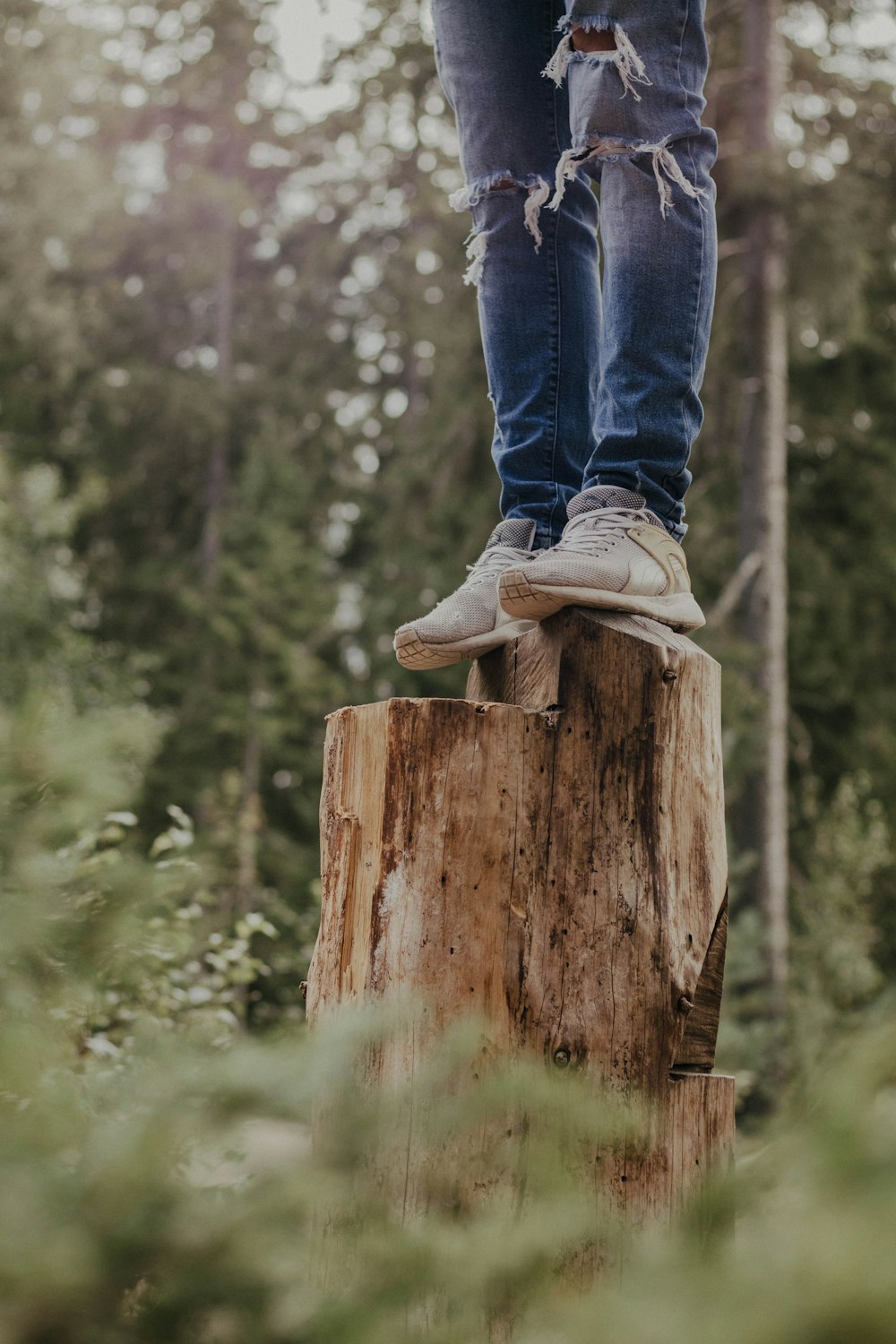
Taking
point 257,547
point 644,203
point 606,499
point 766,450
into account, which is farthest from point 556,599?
point 257,547

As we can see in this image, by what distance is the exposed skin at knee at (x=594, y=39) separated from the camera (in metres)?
2.02

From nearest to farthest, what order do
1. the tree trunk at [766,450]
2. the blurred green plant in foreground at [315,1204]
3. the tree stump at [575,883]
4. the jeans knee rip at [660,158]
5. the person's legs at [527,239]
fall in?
1. the blurred green plant in foreground at [315,1204]
2. the tree stump at [575,883]
3. the jeans knee rip at [660,158]
4. the person's legs at [527,239]
5. the tree trunk at [766,450]

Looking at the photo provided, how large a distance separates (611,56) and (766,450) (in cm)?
797

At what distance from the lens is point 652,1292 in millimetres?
507

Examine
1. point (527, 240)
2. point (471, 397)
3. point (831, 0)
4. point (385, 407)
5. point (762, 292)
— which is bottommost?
point (527, 240)

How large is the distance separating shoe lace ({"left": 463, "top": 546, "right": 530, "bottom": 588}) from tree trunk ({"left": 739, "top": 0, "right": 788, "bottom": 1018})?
279 inches

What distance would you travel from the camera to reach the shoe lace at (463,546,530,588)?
7.29 ft

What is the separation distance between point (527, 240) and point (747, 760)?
23.2 feet

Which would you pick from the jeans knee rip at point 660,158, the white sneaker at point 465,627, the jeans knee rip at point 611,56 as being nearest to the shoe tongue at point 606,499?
the white sneaker at point 465,627

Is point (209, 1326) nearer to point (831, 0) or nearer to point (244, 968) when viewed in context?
point (244, 968)

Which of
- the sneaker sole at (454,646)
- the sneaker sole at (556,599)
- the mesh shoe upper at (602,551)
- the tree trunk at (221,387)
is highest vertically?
the tree trunk at (221,387)

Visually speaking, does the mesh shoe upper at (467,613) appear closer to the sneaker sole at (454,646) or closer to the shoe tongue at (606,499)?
the sneaker sole at (454,646)

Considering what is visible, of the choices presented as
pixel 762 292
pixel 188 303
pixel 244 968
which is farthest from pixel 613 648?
pixel 188 303

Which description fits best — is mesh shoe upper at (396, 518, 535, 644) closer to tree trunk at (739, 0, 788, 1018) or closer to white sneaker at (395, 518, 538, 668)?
white sneaker at (395, 518, 538, 668)
